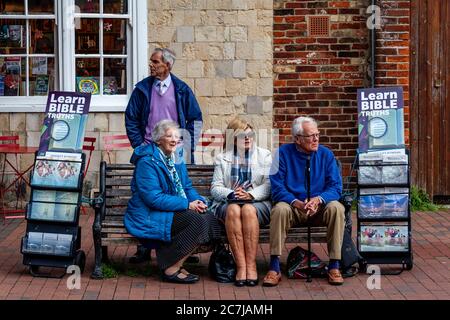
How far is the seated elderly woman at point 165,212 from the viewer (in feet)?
28.2

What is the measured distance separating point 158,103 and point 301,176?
1.68 metres

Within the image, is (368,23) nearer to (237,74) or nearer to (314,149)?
(237,74)

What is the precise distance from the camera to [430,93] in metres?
12.4

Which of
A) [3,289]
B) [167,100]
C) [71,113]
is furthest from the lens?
[167,100]

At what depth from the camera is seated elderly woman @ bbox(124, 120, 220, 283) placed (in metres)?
8.59

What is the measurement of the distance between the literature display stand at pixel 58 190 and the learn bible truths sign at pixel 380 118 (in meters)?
2.28

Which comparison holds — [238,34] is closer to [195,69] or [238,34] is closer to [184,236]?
[195,69]

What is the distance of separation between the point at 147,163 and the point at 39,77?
3985mm

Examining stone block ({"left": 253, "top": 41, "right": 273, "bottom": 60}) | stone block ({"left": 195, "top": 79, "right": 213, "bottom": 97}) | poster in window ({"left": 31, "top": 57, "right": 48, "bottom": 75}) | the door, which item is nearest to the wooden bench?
stone block ({"left": 195, "top": 79, "right": 213, "bottom": 97})

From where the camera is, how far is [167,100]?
32.1 feet

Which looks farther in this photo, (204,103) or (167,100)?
(204,103)

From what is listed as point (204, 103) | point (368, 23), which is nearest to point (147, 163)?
point (204, 103)

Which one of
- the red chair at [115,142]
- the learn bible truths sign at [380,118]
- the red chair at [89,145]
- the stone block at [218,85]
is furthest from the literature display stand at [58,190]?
the stone block at [218,85]

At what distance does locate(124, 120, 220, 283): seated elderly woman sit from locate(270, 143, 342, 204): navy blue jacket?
0.61 meters
